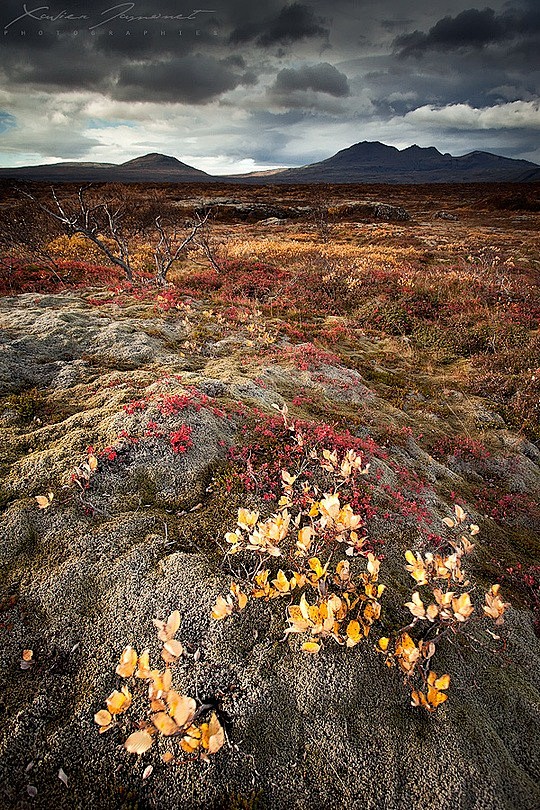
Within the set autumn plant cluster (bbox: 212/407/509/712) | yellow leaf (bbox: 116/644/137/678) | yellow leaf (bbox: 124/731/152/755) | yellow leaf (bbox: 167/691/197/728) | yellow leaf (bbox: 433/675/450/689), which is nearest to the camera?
yellow leaf (bbox: 124/731/152/755)

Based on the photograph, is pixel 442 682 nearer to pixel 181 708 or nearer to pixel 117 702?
pixel 181 708

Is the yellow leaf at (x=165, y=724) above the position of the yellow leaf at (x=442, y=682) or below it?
above

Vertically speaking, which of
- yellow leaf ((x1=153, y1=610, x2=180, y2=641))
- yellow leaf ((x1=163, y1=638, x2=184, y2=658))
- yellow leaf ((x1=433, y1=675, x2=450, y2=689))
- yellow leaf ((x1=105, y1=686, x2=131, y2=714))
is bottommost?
yellow leaf ((x1=433, y1=675, x2=450, y2=689))

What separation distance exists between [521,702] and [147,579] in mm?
3968

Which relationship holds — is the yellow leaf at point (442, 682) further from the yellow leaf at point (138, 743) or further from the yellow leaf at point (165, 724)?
the yellow leaf at point (138, 743)

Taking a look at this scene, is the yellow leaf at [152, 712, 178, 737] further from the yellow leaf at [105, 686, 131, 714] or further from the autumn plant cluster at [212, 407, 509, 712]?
the autumn plant cluster at [212, 407, 509, 712]

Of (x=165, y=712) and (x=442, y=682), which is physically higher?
(x=165, y=712)

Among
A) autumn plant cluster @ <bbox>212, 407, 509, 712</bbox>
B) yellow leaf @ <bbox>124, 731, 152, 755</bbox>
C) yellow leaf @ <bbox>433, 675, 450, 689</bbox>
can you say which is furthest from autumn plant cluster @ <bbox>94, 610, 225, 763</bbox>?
yellow leaf @ <bbox>433, 675, 450, 689</bbox>

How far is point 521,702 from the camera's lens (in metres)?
3.85

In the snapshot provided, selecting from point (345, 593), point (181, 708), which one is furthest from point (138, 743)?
point (345, 593)

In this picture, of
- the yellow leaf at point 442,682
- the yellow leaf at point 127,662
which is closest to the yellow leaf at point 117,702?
the yellow leaf at point 127,662

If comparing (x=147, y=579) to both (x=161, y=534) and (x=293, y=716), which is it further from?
(x=293, y=716)

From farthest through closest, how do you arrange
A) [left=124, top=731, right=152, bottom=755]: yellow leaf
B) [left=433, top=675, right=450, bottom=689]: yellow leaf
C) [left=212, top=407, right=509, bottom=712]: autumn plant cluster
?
[left=212, top=407, right=509, bottom=712]: autumn plant cluster → [left=433, top=675, right=450, bottom=689]: yellow leaf → [left=124, top=731, right=152, bottom=755]: yellow leaf

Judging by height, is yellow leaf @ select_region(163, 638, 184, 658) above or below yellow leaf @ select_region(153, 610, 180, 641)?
below
